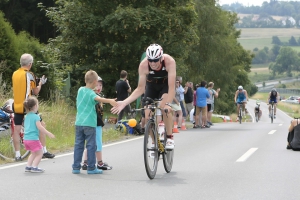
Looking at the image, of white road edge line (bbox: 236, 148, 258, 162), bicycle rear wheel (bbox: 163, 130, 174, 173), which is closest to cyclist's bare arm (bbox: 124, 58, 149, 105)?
bicycle rear wheel (bbox: 163, 130, 174, 173)

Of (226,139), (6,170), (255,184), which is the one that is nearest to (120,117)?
(226,139)

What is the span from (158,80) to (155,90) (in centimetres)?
22

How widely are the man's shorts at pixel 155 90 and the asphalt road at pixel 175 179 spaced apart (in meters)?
1.23

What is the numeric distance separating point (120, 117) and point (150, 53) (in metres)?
11.4

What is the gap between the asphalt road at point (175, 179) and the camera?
27.3ft

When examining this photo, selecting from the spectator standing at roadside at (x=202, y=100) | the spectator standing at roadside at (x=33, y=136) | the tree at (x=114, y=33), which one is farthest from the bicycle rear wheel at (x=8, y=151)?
the tree at (x=114, y=33)

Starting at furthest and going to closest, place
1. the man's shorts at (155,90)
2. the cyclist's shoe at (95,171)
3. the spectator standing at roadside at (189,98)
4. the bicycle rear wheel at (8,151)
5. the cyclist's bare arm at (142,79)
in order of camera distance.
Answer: the spectator standing at roadside at (189,98), the bicycle rear wheel at (8,151), the cyclist's shoe at (95,171), the man's shorts at (155,90), the cyclist's bare arm at (142,79)

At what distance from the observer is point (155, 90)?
33.7ft

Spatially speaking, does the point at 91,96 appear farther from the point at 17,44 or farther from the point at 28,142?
the point at 17,44

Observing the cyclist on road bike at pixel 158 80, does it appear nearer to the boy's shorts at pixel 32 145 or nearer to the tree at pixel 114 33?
the boy's shorts at pixel 32 145

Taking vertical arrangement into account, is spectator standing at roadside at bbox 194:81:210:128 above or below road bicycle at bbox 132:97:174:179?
below

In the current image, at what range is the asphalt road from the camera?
8307 mm

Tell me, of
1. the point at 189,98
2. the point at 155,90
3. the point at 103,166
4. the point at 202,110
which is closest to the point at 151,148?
the point at 155,90

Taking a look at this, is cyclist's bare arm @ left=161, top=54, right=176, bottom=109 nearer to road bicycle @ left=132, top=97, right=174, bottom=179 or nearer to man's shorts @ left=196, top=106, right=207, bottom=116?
road bicycle @ left=132, top=97, right=174, bottom=179
